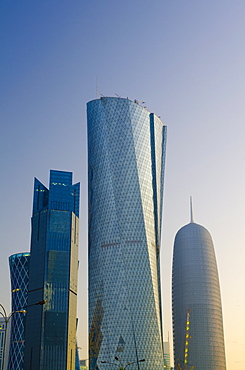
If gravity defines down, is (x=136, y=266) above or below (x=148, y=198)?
below

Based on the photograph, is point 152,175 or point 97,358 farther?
point 152,175

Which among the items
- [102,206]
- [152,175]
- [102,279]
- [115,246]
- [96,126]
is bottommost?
[102,279]

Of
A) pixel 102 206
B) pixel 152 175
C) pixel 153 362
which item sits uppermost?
pixel 152 175

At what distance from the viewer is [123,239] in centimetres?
18138

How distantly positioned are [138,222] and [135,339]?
39.2 meters

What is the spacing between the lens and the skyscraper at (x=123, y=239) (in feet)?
577

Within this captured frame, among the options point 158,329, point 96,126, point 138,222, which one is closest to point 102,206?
point 138,222

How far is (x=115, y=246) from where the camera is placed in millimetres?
182625

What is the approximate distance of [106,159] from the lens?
192 m

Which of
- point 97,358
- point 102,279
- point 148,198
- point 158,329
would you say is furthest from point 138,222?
point 97,358

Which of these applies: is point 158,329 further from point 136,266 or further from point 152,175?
point 152,175

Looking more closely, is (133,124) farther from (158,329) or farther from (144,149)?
(158,329)

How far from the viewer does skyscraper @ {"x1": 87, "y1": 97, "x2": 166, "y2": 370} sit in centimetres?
17588

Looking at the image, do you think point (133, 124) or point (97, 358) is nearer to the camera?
point (97, 358)
